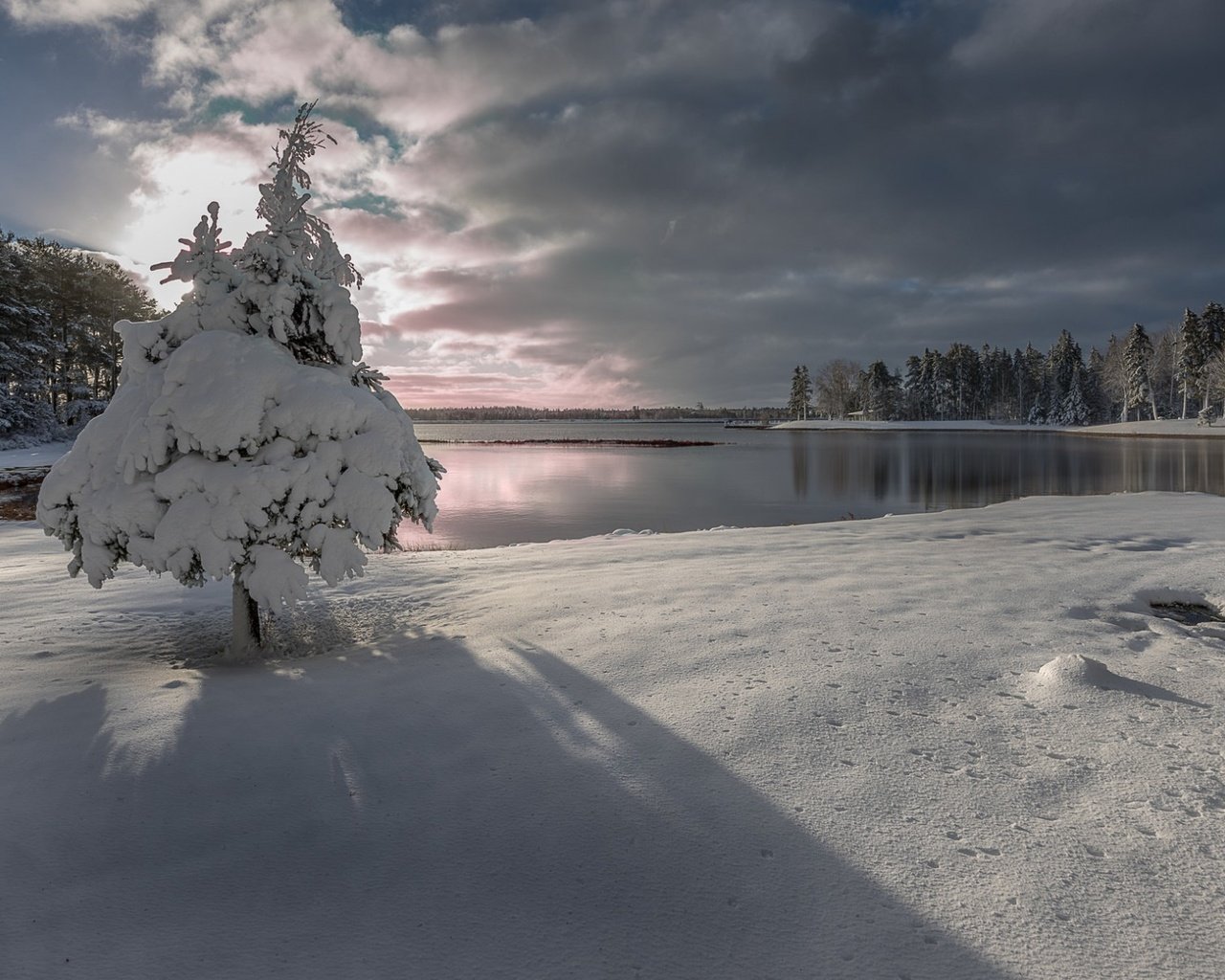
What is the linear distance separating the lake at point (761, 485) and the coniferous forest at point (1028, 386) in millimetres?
39458

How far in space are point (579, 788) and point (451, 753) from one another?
3.28ft

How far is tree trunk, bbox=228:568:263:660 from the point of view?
6.61 meters

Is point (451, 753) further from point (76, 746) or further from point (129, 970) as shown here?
point (76, 746)

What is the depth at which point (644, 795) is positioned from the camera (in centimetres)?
370

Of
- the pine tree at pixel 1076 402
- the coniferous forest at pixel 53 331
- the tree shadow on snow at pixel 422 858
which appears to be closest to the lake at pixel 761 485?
the tree shadow on snow at pixel 422 858

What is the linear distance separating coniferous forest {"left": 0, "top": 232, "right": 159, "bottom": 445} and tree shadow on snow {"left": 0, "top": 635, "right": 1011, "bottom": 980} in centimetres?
4744

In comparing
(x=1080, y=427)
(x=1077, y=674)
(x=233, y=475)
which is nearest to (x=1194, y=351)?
(x=1080, y=427)

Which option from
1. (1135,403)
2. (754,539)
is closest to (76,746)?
(754,539)

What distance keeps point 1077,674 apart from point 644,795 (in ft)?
11.7

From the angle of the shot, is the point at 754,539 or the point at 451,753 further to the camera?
the point at 754,539

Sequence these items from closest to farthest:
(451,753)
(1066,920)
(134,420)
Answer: (1066,920) < (451,753) < (134,420)

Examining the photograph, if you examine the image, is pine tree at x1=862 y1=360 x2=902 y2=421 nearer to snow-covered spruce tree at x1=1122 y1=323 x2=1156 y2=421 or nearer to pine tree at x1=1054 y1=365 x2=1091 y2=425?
pine tree at x1=1054 y1=365 x2=1091 y2=425

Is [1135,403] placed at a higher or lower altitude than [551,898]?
higher

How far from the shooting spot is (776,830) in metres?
3.34
